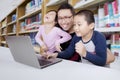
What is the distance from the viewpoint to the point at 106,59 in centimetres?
104

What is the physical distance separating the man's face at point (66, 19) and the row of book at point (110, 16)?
26 cm

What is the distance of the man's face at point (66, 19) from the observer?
1.36 m

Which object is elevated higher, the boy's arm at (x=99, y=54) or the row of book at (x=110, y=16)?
the row of book at (x=110, y=16)

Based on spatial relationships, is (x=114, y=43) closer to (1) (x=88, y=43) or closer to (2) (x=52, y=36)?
(1) (x=88, y=43)

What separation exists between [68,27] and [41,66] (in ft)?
2.49

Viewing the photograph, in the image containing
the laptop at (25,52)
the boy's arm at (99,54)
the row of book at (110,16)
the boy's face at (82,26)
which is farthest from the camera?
the row of book at (110,16)

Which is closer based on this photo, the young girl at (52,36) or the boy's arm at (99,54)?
the boy's arm at (99,54)

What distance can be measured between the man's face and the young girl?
5cm

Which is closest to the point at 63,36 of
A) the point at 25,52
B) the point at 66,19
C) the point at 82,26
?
the point at 66,19

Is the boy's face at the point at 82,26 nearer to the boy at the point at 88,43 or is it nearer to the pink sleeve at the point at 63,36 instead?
the boy at the point at 88,43

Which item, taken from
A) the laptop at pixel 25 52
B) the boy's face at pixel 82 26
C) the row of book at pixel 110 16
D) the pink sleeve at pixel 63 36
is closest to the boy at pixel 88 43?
the boy's face at pixel 82 26

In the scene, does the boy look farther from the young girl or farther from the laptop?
the laptop

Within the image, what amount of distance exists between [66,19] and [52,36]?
0.21 meters

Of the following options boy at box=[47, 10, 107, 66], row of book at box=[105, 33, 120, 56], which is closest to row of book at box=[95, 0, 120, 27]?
row of book at box=[105, 33, 120, 56]
